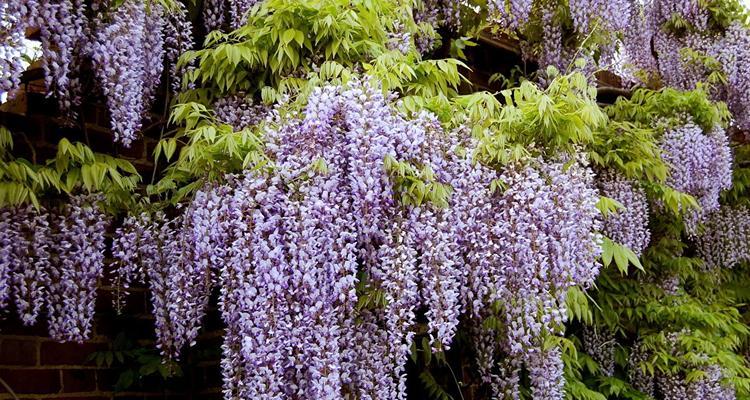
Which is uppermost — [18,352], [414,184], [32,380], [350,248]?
[414,184]

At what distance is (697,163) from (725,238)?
1.03m

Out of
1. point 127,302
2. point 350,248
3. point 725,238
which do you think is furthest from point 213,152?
point 725,238

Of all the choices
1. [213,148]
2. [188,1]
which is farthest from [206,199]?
[188,1]

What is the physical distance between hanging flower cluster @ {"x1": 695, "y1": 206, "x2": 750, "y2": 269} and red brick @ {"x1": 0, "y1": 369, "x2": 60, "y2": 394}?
429 cm

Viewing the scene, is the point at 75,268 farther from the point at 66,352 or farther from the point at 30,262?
the point at 66,352

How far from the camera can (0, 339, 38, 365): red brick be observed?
3.39 metres

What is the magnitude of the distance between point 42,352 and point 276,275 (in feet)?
3.99

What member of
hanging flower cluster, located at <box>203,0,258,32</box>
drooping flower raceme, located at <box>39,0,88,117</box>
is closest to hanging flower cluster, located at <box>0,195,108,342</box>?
drooping flower raceme, located at <box>39,0,88,117</box>

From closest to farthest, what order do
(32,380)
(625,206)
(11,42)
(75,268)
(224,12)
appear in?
(11,42)
(75,268)
(32,380)
(224,12)
(625,206)

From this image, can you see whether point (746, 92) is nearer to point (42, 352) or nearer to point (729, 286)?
point (729, 286)

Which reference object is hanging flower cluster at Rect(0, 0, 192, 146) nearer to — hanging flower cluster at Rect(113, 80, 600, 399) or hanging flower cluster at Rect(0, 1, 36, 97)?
hanging flower cluster at Rect(0, 1, 36, 97)

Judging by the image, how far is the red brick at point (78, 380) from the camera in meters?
3.57

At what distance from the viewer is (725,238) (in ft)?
19.9

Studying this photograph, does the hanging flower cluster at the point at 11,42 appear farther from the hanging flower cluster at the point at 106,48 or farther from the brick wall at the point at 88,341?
the brick wall at the point at 88,341
